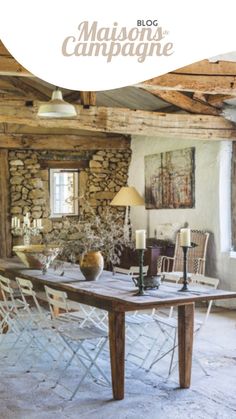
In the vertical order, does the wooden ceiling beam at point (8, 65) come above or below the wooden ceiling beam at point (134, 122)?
above

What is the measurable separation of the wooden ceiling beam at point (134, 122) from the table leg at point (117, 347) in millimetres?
3175

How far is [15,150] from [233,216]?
3502mm

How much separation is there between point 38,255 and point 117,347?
1732 mm

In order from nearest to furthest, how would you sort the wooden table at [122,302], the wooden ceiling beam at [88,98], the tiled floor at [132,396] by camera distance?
the tiled floor at [132,396] → the wooden table at [122,302] → the wooden ceiling beam at [88,98]

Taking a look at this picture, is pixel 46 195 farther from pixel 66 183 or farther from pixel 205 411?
pixel 205 411

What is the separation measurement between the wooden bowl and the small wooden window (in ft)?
12.5

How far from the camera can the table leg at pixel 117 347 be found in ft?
13.7

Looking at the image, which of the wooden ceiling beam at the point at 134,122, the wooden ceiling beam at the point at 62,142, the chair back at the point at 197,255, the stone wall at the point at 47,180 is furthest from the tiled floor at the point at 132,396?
the wooden ceiling beam at the point at 62,142

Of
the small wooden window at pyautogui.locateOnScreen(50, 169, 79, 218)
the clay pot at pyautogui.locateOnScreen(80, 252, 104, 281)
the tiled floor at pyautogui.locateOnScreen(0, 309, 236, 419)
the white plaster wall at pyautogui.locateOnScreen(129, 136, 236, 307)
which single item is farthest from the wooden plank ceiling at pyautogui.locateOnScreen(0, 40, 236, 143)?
the tiled floor at pyautogui.locateOnScreen(0, 309, 236, 419)

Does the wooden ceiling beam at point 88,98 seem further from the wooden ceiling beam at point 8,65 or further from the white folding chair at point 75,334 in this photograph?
the white folding chair at point 75,334

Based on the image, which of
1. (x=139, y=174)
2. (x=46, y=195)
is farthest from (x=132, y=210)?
(x=46, y=195)

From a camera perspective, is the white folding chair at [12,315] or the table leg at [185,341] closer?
the table leg at [185,341]

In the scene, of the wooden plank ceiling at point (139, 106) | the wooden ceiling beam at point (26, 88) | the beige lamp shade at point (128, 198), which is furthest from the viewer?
the wooden ceiling beam at point (26, 88)

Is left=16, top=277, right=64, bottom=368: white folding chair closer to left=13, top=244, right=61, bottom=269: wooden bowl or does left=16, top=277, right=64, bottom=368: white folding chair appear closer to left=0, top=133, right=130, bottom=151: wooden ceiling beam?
left=13, top=244, right=61, bottom=269: wooden bowl
